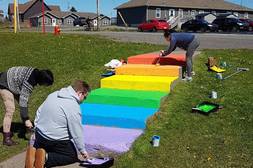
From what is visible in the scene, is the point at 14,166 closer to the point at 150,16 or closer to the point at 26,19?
the point at 150,16

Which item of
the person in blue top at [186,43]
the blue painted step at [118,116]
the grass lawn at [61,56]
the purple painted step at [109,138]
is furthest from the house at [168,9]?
the purple painted step at [109,138]

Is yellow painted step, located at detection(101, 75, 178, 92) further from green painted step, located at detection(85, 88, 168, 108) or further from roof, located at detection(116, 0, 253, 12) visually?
roof, located at detection(116, 0, 253, 12)

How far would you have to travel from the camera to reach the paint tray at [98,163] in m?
5.80

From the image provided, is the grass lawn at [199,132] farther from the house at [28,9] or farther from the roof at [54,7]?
the roof at [54,7]

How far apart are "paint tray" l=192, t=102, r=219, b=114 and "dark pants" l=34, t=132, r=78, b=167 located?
3.25 metres

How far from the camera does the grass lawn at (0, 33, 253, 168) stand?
244 inches

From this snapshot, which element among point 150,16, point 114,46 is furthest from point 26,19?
point 114,46

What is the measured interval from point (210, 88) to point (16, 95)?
195 inches

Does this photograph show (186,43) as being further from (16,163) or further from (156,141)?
(16,163)

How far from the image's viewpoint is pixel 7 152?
6.82 meters

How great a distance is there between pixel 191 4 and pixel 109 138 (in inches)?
2584

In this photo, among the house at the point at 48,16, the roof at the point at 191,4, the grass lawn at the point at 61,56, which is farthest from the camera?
the house at the point at 48,16

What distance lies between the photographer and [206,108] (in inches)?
324

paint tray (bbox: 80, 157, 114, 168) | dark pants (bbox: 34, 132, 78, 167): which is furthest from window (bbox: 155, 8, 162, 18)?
dark pants (bbox: 34, 132, 78, 167)
